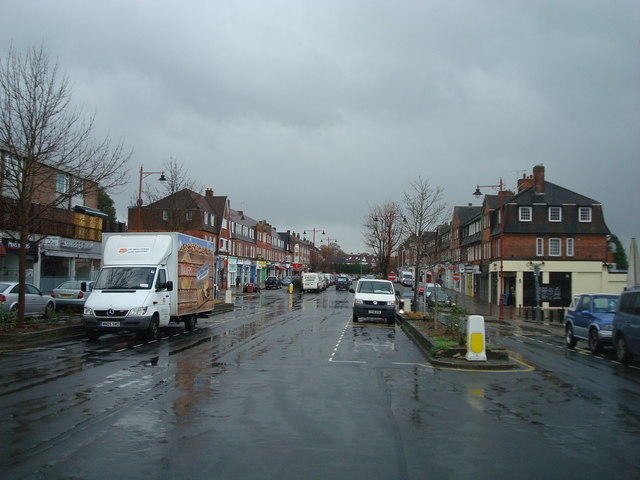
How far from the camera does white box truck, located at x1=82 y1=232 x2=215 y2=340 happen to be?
16.1 m

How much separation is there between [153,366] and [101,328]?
4.98 meters

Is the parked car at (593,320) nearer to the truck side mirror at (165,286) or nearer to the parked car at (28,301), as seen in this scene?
the truck side mirror at (165,286)

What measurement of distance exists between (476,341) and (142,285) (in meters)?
9.92

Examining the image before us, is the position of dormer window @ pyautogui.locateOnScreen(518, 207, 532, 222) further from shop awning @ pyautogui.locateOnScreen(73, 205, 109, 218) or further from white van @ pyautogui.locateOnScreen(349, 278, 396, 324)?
shop awning @ pyautogui.locateOnScreen(73, 205, 109, 218)

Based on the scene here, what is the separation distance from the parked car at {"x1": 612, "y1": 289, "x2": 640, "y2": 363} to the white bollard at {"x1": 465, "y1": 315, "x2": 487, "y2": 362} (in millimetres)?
3574

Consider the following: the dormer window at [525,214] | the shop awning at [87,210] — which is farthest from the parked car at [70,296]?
the dormer window at [525,214]

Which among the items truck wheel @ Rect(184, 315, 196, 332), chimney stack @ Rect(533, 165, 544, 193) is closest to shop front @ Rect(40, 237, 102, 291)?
truck wheel @ Rect(184, 315, 196, 332)

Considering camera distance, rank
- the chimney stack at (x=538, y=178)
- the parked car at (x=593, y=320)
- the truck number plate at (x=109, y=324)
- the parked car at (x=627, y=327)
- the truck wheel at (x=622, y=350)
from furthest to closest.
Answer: the chimney stack at (x=538, y=178)
the truck number plate at (x=109, y=324)
the parked car at (x=593, y=320)
the truck wheel at (x=622, y=350)
the parked car at (x=627, y=327)

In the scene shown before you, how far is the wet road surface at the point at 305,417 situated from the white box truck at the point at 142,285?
2121 millimetres

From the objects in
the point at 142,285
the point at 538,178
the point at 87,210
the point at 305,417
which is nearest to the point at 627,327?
the point at 305,417

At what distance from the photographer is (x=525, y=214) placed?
48.0m

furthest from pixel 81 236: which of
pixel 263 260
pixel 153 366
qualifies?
pixel 263 260

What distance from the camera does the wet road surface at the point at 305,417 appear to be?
5.70 m

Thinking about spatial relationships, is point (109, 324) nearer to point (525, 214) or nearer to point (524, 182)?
point (525, 214)
